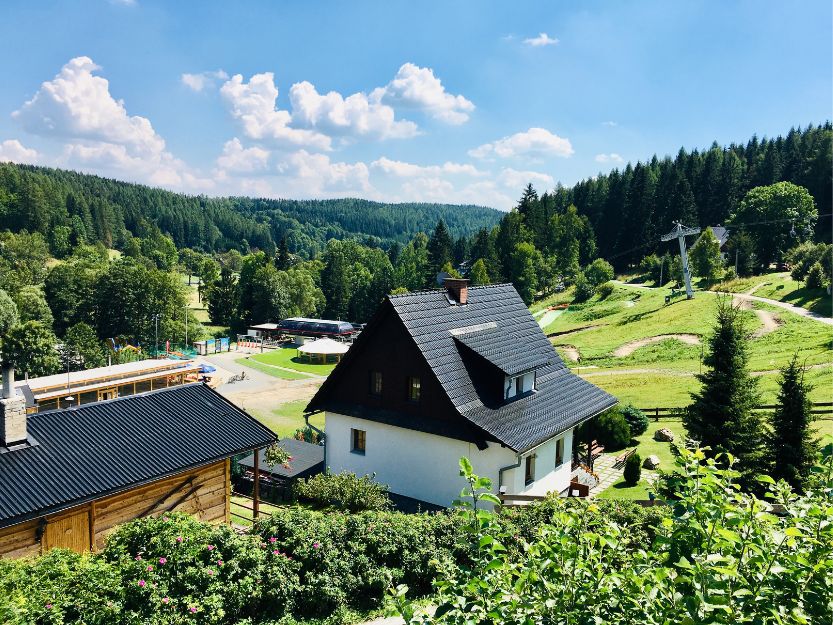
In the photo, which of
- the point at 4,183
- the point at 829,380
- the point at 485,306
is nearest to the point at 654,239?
the point at 829,380

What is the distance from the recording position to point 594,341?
55.8 metres

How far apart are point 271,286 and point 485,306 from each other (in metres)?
79.1

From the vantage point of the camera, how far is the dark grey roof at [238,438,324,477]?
22334 mm

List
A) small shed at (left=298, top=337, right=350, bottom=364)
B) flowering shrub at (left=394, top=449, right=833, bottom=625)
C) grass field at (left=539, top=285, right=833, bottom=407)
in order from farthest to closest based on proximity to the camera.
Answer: small shed at (left=298, top=337, right=350, bottom=364) → grass field at (left=539, top=285, right=833, bottom=407) → flowering shrub at (left=394, top=449, right=833, bottom=625)

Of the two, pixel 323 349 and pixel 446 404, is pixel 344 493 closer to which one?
pixel 446 404

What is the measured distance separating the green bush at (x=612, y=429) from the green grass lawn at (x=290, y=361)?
3665 centimetres

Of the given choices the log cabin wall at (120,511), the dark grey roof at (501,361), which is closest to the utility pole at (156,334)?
the dark grey roof at (501,361)

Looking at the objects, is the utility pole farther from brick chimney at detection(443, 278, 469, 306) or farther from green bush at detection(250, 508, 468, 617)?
green bush at detection(250, 508, 468, 617)

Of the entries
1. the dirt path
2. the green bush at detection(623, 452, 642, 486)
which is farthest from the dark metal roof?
the dirt path

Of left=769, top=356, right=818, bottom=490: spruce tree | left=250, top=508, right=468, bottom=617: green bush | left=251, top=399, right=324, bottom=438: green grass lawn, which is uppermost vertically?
left=769, top=356, right=818, bottom=490: spruce tree

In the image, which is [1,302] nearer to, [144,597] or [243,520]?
[243,520]

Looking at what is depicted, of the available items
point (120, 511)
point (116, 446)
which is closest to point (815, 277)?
point (116, 446)

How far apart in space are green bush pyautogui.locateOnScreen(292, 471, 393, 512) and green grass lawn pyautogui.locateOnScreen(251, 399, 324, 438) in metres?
16.5

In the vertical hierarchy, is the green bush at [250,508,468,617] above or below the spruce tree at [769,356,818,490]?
below
